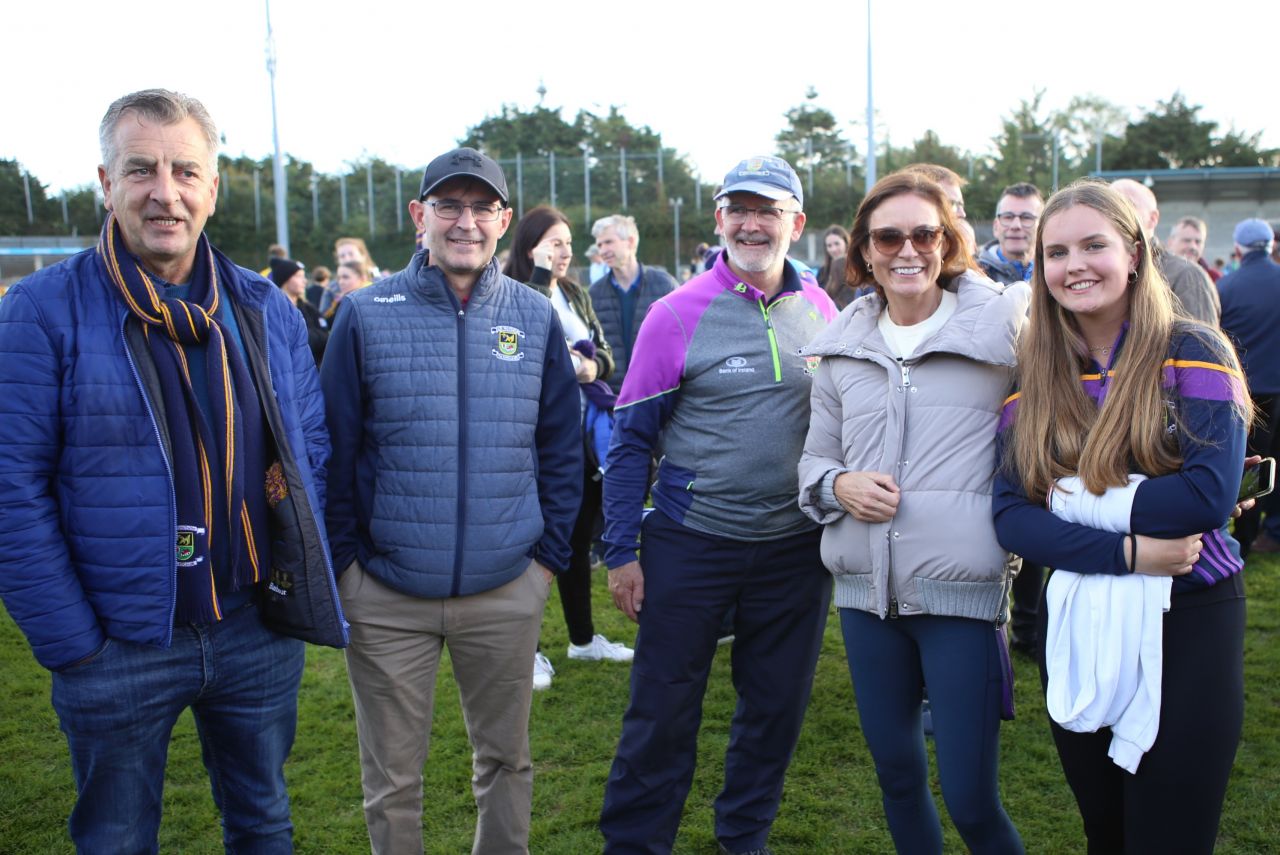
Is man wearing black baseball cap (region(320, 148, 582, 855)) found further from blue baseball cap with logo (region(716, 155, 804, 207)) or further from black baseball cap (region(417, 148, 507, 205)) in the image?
blue baseball cap with logo (region(716, 155, 804, 207))

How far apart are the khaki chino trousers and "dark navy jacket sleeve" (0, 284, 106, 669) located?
83 cm

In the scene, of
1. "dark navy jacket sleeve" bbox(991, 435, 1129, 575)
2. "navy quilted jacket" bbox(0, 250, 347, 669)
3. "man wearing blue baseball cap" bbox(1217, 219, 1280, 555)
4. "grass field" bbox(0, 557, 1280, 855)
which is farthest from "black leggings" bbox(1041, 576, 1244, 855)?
"man wearing blue baseball cap" bbox(1217, 219, 1280, 555)

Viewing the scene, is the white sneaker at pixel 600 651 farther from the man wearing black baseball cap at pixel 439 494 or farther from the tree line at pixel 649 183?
the tree line at pixel 649 183

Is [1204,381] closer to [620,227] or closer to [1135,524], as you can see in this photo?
[1135,524]

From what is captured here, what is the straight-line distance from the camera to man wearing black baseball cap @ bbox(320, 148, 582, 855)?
9.45 ft

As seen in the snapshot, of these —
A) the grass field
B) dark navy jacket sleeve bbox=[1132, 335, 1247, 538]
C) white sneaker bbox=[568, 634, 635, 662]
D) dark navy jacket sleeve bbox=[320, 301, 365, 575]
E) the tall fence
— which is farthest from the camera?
the tall fence

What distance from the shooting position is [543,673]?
5023 millimetres

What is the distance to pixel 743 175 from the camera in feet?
10.3

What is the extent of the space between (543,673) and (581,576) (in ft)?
1.71

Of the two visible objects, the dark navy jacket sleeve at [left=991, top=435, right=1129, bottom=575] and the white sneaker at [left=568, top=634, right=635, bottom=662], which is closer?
the dark navy jacket sleeve at [left=991, top=435, right=1129, bottom=575]

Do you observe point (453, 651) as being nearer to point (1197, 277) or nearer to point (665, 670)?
point (665, 670)

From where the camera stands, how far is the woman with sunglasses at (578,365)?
472cm

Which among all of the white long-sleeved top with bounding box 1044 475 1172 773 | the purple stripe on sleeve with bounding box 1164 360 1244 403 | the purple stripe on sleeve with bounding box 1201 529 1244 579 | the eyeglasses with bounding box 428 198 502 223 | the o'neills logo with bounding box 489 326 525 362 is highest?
the eyeglasses with bounding box 428 198 502 223

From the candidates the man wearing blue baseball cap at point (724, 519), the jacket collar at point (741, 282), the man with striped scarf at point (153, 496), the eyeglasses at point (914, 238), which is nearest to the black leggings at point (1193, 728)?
the eyeglasses at point (914, 238)
